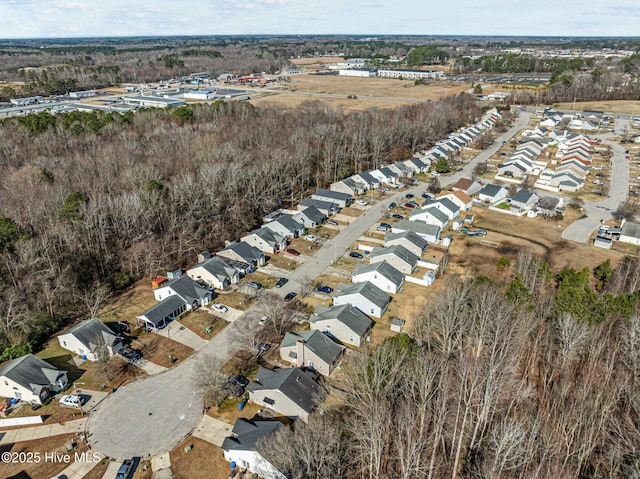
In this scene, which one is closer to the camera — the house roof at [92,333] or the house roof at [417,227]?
the house roof at [92,333]

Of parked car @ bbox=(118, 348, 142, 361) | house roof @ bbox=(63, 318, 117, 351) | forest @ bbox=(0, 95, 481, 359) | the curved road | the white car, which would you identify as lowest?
the curved road

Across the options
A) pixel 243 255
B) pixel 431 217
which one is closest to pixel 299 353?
Result: pixel 243 255

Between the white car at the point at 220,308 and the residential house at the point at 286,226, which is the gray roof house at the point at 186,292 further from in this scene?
the residential house at the point at 286,226

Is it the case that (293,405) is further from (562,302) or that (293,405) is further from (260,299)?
(562,302)

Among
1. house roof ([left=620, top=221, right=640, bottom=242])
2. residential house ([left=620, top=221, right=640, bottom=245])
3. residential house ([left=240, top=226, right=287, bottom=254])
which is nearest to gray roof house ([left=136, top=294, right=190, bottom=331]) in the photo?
residential house ([left=240, top=226, right=287, bottom=254])

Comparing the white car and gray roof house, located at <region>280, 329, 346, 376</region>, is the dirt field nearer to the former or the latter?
the white car

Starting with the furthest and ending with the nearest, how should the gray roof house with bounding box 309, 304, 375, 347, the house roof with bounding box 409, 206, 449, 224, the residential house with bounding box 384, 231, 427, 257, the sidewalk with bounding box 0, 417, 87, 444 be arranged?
1. the house roof with bounding box 409, 206, 449, 224
2. the residential house with bounding box 384, 231, 427, 257
3. the gray roof house with bounding box 309, 304, 375, 347
4. the sidewalk with bounding box 0, 417, 87, 444

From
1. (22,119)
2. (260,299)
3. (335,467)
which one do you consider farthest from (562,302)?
(22,119)

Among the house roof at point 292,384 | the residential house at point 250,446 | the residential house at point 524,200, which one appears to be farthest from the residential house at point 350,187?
the residential house at point 250,446
